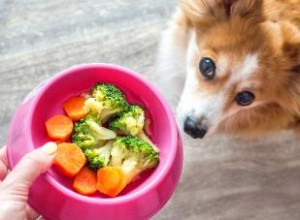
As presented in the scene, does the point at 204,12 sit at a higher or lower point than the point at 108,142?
higher

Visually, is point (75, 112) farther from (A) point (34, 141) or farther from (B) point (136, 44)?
(B) point (136, 44)

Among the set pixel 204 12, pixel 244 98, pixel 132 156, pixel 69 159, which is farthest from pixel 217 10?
pixel 69 159

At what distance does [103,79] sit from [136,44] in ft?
1.68

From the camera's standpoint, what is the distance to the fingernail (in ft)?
4.25

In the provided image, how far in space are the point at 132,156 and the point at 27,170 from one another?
0.32 metres

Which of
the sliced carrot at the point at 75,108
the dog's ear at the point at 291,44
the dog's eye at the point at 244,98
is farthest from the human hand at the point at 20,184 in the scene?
the dog's ear at the point at 291,44

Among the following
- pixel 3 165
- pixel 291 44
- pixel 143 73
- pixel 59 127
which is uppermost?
pixel 291 44

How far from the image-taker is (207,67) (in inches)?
59.4

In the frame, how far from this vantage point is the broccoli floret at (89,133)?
1.44m

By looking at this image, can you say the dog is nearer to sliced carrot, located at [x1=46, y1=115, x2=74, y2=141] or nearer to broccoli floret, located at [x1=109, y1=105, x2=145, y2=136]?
broccoli floret, located at [x1=109, y1=105, x2=145, y2=136]

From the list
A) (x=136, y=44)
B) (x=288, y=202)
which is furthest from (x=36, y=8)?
(x=288, y=202)

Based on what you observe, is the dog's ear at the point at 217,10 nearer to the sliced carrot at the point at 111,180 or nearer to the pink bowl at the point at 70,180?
the pink bowl at the point at 70,180

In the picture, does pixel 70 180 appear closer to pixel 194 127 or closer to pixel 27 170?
pixel 27 170

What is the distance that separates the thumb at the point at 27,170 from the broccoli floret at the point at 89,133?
0.18 metres
